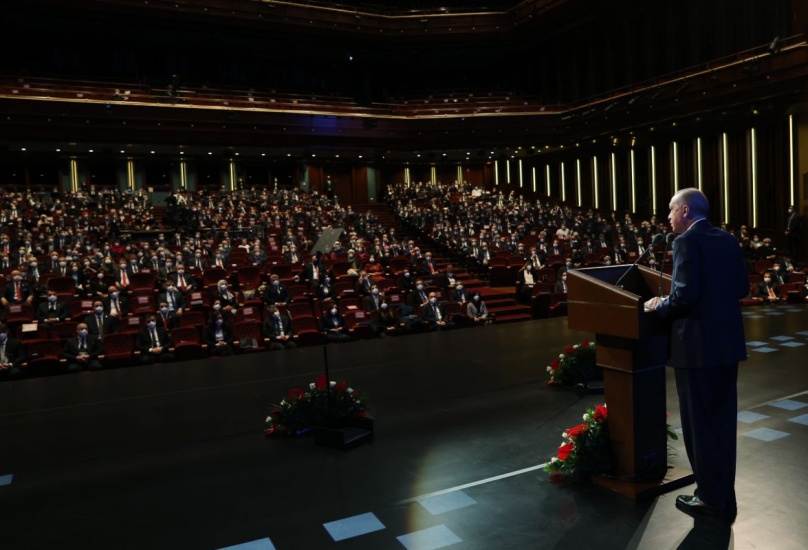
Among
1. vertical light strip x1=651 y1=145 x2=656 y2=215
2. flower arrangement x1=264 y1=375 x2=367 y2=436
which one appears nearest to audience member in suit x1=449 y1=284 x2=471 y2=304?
flower arrangement x1=264 y1=375 x2=367 y2=436

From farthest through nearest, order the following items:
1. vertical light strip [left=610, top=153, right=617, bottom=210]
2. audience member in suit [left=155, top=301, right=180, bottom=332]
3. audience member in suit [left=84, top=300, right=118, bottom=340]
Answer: vertical light strip [left=610, top=153, right=617, bottom=210], audience member in suit [left=155, top=301, right=180, bottom=332], audience member in suit [left=84, top=300, right=118, bottom=340]

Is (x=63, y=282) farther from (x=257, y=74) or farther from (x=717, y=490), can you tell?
(x=257, y=74)

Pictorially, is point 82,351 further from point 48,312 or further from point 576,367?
point 576,367

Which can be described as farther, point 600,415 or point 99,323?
point 99,323

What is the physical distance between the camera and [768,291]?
34.3 ft

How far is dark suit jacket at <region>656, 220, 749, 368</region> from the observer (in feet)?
7.71

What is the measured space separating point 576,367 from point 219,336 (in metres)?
5.05

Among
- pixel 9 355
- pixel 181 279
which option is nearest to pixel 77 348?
pixel 9 355

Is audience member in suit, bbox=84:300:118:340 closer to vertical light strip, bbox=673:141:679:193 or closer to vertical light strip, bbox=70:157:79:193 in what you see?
vertical light strip, bbox=70:157:79:193

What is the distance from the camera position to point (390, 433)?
386cm

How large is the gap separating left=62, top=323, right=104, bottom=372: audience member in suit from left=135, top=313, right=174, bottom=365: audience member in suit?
1.51ft

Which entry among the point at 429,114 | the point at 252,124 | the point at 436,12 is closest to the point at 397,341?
the point at 252,124

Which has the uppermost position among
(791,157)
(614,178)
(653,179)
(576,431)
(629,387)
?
(614,178)

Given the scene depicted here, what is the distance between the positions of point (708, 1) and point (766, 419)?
17.8m
